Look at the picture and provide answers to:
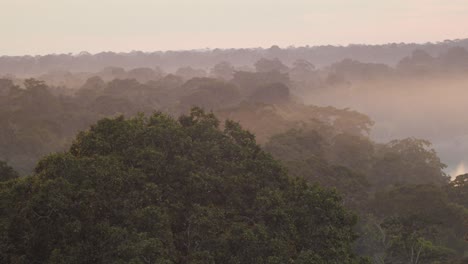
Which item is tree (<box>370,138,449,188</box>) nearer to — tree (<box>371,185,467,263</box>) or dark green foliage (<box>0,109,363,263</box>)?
tree (<box>371,185,467,263</box>)

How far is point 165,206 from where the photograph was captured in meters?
15.6

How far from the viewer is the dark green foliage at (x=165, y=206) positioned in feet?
43.6

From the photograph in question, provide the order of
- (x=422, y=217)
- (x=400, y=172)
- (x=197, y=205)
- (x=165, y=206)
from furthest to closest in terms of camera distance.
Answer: (x=400, y=172) → (x=422, y=217) → (x=165, y=206) → (x=197, y=205)

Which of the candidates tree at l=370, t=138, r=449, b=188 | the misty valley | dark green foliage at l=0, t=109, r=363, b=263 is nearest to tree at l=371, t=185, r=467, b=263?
the misty valley

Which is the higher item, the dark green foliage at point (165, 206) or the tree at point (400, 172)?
the dark green foliage at point (165, 206)

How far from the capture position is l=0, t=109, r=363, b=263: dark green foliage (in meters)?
13.3

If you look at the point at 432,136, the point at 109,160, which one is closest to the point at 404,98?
the point at 432,136

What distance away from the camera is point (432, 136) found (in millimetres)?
86750

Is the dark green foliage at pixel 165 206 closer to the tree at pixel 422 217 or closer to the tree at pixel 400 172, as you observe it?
the tree at pixel 422 217

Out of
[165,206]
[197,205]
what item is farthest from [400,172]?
[165,206]

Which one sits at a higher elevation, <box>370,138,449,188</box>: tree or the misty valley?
the misty valley

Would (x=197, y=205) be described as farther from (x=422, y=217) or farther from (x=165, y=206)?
(x=422, y=217)

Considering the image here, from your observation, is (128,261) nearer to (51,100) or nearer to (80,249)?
(80,249)

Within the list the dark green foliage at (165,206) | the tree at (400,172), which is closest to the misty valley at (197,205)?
the dark green foliage at (165,206)
